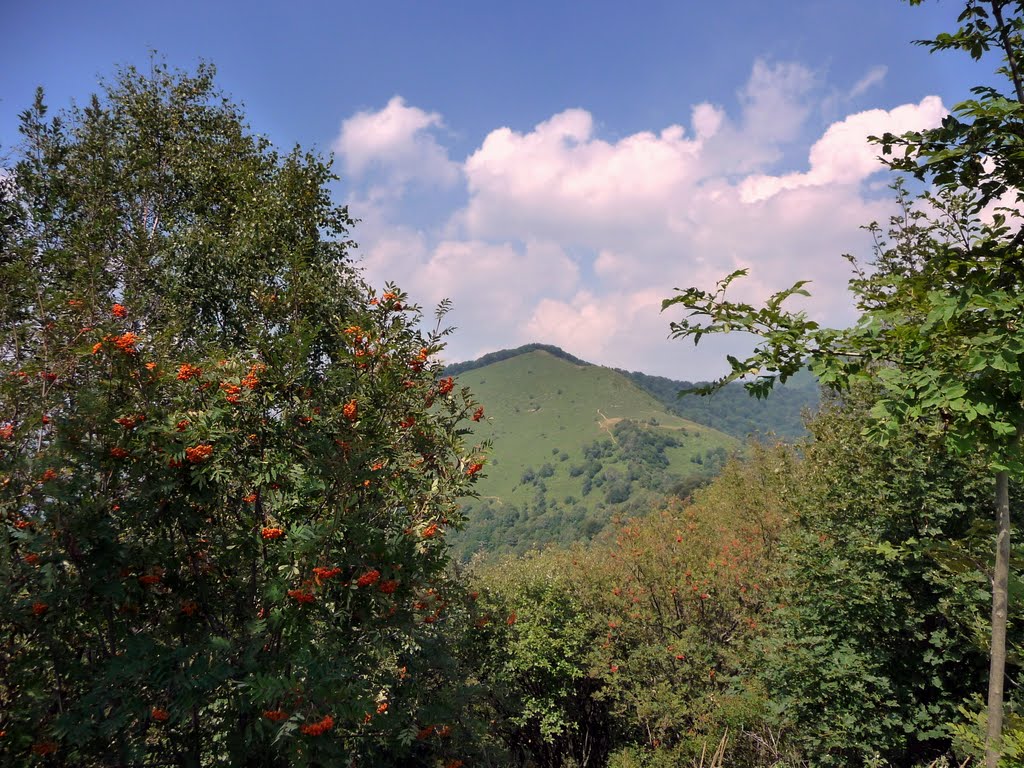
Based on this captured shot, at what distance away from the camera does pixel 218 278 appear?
9375 mm

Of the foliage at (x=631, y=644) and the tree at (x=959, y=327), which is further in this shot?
the foliage at (x=631, y=644)

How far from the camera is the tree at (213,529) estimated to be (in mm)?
4156

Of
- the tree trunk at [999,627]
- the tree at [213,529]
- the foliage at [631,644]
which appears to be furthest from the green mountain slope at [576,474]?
the tree trunk at [999,627]

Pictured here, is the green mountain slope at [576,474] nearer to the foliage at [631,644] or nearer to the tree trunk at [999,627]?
the foliage at [631,644]

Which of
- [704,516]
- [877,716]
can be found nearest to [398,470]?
[877,716]

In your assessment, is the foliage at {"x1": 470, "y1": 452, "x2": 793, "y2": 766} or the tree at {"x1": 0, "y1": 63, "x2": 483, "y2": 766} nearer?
the tree at {"x1": 0, "y1": 63, "x2": 483, "y2": 766}

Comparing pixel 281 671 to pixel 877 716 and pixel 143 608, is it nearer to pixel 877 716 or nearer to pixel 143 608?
pixel 143 608

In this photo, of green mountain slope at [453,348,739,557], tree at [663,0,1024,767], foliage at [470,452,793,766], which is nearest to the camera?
tree at [663,0,1024,767]

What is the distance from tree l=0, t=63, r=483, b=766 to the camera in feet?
13.6

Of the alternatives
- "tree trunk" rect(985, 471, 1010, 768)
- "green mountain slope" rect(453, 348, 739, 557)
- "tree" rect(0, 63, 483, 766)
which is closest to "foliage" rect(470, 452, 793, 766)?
"tree" rect(0, 63, 483, 766)

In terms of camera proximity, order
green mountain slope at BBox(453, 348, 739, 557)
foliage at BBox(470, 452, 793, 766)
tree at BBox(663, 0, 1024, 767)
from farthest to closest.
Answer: green mountain slope at BBox(453, 348, 739, 557)
foliage at BBox(470, 452, 793, 766)
tree at BBox(663, 0, 1024, 767)

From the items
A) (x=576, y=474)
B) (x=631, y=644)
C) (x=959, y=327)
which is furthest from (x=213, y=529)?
(x=576, y=474)

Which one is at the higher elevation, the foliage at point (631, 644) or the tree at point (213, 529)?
the tree at point (213, 529)

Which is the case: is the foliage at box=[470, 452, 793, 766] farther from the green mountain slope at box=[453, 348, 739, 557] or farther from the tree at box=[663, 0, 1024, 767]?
the green mountain slope at box=[453, 348, 739, 557]
